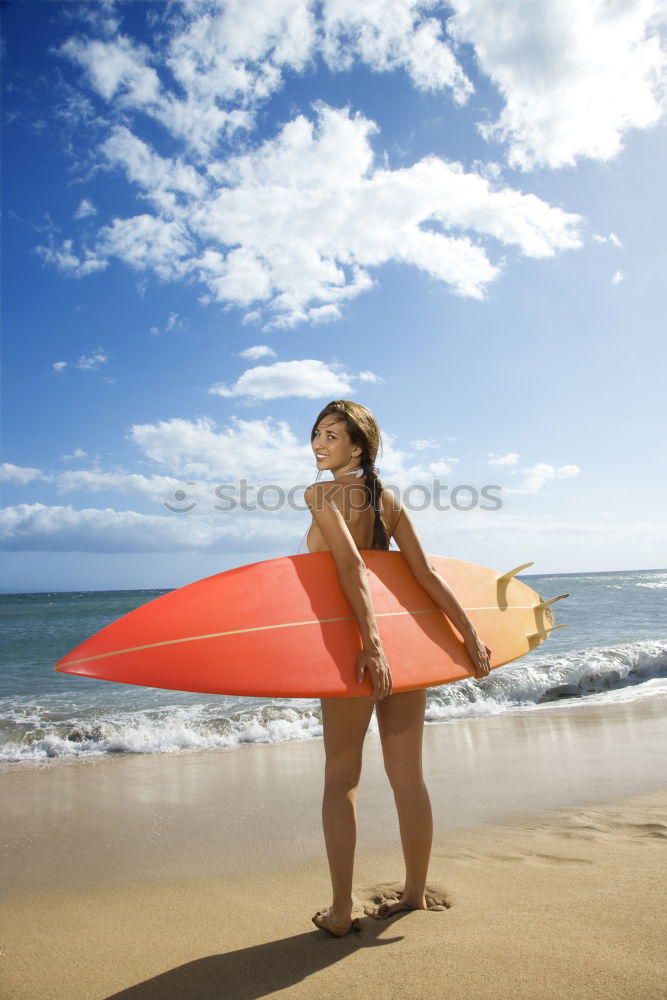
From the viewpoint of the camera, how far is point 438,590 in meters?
2.02

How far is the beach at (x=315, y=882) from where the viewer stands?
161cm

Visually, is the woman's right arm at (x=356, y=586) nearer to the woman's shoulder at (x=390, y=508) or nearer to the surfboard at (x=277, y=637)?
the surfboard at (x=277, y=637)

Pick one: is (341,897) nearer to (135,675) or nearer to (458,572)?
(135,675)

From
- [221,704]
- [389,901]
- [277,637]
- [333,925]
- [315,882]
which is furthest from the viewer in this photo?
[221,704]

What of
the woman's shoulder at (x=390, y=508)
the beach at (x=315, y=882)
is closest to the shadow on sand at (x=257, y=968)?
the beach at (x=315, y=882)

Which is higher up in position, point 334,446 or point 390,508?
point 334,446

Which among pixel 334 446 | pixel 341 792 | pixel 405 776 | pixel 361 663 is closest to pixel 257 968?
pixel 341 792

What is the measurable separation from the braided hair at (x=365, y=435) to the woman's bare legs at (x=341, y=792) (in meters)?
0.63

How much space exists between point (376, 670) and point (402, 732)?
325 millimetres

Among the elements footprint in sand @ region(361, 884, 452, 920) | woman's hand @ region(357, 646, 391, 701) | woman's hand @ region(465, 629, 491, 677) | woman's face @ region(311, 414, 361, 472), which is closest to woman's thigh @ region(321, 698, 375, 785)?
woman's hand @ region(357, 646, 391, 701)

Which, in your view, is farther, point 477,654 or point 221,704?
point 221,704

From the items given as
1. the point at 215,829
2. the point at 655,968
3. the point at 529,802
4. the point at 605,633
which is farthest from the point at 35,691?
the point at 605,633

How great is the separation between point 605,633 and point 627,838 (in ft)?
39.2

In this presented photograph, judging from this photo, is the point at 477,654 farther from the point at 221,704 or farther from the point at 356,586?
the point at 221,704
